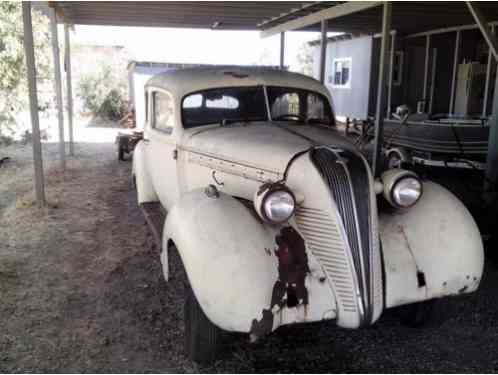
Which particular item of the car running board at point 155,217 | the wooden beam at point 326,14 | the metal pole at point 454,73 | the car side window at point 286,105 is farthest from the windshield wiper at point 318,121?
the metal pole at point 454,73

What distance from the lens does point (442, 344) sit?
3.32 metres

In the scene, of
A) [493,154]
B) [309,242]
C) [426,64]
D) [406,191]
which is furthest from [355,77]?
[309,242]

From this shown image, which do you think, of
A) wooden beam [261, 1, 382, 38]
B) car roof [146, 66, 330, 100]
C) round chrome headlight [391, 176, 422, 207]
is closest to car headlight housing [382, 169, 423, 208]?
round chrome headlight [391, 176, 422, 207]

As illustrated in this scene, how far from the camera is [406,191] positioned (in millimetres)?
2967

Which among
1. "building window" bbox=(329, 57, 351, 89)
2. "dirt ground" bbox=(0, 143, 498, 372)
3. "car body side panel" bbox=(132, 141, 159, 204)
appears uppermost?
"building window" bbox=(329, 57, 351, 89)

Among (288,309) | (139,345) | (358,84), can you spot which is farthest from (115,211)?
(358,84)

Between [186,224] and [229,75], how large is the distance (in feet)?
6.50

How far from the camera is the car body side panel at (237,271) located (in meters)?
2.51

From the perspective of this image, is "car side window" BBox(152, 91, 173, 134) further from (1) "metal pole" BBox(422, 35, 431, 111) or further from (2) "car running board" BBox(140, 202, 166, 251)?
(1) "metal pole" BBox(422, 35, 431, 111)

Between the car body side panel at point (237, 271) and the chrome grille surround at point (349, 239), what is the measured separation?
4.0 inches

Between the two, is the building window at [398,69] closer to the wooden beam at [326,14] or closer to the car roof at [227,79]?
the wooden beam at [326,14]

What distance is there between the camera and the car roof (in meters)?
4.28

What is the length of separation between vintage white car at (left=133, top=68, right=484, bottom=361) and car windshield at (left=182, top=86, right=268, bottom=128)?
0.71m

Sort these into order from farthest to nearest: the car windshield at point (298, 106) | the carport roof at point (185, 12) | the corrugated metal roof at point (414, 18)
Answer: the corrugated metal roof at point (414, 18) → the carport roof at point (185, 12) → the car windshield at point (298, 106)
